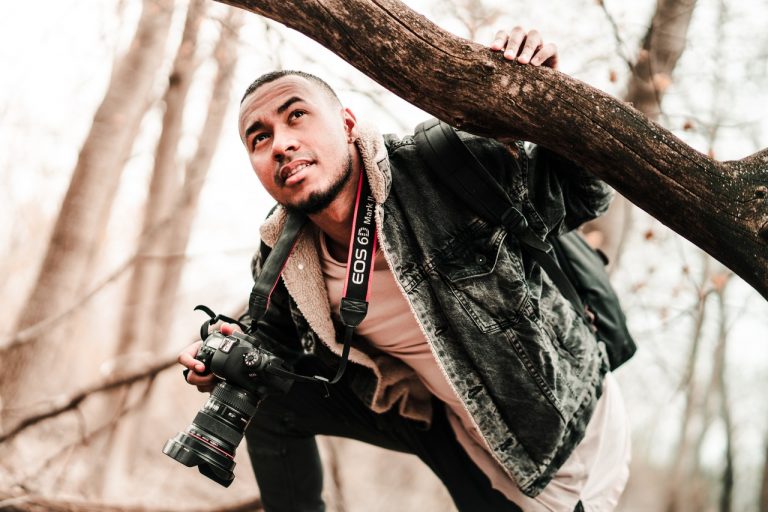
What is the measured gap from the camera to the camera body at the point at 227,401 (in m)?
2.07

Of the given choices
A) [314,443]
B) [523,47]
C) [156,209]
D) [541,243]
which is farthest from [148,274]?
[523,47]

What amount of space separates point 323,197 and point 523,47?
0.80 meters

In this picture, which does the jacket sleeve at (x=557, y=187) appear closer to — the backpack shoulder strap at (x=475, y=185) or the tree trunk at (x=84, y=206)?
the backpack shoulder strap at (x=475, y=185)

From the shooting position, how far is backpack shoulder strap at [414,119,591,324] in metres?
2.00

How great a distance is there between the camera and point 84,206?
4.45m

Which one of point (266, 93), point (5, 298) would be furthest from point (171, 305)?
point (266, 93)

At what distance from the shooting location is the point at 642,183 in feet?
5.34

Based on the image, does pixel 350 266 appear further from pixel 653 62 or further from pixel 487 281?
pixel 653 62

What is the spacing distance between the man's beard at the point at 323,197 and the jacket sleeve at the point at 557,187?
0.59m

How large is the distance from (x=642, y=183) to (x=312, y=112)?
1105 millimetres

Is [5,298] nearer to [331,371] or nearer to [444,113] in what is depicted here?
[331,371]

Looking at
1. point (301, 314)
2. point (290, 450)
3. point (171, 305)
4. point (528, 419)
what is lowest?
point (290, 450)

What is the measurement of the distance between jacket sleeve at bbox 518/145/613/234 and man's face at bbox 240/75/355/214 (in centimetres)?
62

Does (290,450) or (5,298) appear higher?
(5,298)
